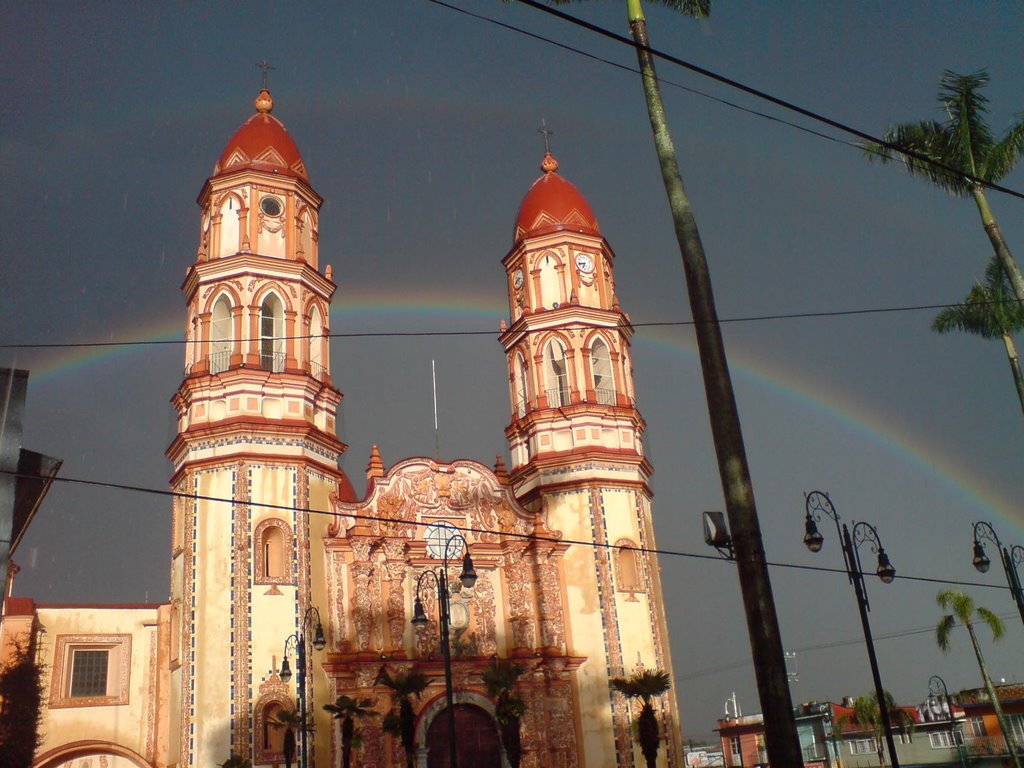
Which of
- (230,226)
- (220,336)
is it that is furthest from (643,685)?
(230,226)

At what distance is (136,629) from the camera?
1309 inches

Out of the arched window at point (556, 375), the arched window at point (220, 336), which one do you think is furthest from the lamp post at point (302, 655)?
the arched window at point (556, 375)

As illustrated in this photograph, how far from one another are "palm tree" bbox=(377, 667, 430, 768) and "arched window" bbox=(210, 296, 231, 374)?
11515 mm

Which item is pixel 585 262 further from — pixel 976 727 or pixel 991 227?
pixel 976 727

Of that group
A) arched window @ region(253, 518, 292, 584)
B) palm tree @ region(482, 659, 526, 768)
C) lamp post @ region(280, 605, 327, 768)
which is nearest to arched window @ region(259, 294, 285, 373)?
arched window @ region(253, 518, 292, 584)

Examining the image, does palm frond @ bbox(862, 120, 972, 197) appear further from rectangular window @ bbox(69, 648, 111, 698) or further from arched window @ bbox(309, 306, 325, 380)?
rectangular window @ bbox(69, 648, 111, 698)

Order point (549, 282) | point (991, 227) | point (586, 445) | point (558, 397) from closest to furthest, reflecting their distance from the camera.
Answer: point (991, 227)
point (586, 445)
point (558, 397)
point (549, 282)

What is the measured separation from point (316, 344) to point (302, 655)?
13634 millimetres

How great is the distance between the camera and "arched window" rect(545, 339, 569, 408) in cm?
3844

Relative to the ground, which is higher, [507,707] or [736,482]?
[736,482]

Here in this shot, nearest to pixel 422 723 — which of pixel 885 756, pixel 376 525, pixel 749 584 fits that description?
pixel 376 525

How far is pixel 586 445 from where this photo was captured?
36.7 meters

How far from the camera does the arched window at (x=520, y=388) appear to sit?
3994 cm

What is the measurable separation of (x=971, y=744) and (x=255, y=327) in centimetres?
4499
